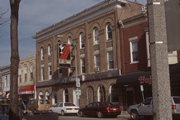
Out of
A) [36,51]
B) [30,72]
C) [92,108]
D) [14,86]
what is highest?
[36,51]

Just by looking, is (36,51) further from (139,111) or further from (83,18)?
(139,111)

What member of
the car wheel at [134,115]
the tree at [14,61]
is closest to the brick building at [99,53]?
the car wheel at [134,115]

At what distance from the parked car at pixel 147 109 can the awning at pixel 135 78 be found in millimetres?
4139

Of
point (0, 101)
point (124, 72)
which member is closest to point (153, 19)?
point (0, 101)

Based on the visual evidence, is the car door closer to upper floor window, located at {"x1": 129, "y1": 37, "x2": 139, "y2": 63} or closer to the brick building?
the brick building

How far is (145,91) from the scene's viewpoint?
30.0m

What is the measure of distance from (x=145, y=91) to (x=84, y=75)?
10.1 metres

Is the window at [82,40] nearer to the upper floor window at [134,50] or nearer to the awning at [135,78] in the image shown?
the upper floor window at [134,50]

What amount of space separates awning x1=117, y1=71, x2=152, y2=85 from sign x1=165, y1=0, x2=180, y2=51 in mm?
24056

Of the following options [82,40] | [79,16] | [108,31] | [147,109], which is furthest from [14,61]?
[79,16]

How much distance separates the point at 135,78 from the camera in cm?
2922

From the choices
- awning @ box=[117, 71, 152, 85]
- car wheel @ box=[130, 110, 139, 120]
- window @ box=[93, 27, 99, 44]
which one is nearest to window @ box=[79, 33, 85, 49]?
window @ box=[93, 27, 99, 44]

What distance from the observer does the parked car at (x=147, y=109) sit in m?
20.4

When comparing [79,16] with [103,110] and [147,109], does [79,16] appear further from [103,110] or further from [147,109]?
[147,109]
